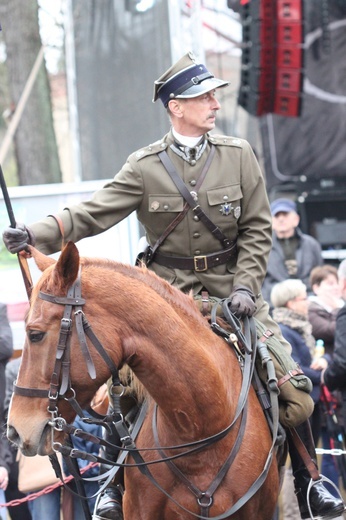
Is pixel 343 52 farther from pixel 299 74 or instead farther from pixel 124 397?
pixel 124 397

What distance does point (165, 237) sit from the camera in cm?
566

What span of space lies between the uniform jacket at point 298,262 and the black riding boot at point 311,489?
14.8 ft

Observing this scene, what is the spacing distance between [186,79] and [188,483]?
2.21 meters

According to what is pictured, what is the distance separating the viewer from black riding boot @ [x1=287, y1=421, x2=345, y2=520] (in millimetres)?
5719

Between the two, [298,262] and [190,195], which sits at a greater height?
[190,195]

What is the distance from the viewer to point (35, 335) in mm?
4621

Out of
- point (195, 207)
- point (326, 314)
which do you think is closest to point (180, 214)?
point (195, 207)

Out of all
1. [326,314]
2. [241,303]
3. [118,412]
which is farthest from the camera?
[326,314]

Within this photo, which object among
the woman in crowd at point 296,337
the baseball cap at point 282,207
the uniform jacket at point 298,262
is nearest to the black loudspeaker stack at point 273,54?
the baseball cap at point 282,207

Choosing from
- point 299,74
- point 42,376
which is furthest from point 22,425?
point 299,74

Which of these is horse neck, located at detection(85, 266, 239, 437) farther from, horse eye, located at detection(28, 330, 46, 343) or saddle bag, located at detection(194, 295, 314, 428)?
saddle bag, located at detection(194, 295, 314, 428)

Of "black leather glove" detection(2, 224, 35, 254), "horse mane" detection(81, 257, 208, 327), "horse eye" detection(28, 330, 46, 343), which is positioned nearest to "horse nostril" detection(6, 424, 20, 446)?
"horse eye" detection(28, 330, 46, 343)

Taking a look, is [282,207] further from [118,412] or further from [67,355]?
[67,355]

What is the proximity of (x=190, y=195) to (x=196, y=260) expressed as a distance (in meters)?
0.36
